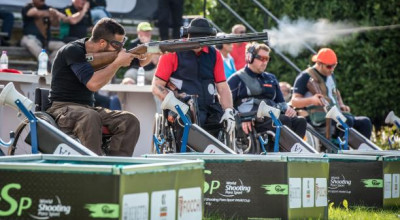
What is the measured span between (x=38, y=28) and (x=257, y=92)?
433cm

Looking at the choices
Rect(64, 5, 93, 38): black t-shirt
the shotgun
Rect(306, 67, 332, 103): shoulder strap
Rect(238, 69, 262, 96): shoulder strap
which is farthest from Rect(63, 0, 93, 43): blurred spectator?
the shotgun

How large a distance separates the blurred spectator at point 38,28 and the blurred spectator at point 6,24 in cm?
21

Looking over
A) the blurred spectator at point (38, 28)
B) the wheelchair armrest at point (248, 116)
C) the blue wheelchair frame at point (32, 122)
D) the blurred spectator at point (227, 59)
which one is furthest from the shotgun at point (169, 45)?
the blurred spectator at point (38, 28)

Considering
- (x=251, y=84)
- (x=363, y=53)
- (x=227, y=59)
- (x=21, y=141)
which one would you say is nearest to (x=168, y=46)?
(x=21, y=141)

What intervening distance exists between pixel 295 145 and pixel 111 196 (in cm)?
569

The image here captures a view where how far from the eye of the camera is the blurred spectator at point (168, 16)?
15938 mm

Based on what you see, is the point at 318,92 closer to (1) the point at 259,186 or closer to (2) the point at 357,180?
(2) the point at 357,180

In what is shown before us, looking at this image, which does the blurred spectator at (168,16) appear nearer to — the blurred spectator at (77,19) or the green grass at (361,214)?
the blurred spectator at (77,19)

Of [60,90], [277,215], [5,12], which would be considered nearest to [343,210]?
[277,215]

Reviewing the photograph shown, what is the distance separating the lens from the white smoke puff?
17469 mm

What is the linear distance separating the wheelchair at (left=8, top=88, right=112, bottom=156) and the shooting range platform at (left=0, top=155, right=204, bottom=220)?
2.06 metres

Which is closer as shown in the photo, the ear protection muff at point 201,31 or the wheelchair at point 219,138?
the wheelchair at point 219,138

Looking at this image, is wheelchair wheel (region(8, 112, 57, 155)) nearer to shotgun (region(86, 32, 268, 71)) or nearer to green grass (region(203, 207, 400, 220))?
shotgun (region(86, 32, 268, 71))

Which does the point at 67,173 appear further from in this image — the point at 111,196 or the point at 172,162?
the point at 172,162
